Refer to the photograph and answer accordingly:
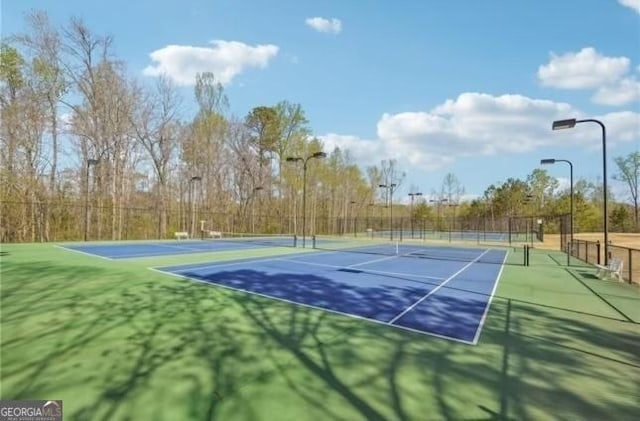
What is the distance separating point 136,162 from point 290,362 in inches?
1174

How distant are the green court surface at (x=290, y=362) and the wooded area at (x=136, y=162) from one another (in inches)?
685

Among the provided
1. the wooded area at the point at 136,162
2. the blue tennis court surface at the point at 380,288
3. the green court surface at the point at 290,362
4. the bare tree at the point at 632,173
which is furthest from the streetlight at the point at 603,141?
the bare tree at the point at 632,173

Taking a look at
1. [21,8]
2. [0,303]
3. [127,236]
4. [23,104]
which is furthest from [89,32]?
[0,303]

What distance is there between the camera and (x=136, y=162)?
29.3 metres

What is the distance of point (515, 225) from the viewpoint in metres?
47.9

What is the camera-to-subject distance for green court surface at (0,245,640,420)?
310cm

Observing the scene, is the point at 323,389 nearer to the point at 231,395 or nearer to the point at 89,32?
the point at 231,395

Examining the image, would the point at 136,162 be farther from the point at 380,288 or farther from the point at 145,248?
the point at 380,288

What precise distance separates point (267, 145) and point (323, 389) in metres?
37.0

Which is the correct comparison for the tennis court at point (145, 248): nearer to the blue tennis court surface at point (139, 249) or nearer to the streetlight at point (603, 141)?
the blue tennis court surface at point (139, 249)

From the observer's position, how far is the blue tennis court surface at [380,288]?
602 cm

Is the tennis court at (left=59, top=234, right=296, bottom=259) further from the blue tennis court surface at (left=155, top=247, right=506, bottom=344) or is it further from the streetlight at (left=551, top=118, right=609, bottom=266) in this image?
the streetlight at (left=551, top=118, right=609, bottom=266)

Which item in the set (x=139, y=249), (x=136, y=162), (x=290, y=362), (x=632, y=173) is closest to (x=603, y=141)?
(x=290, y=362)

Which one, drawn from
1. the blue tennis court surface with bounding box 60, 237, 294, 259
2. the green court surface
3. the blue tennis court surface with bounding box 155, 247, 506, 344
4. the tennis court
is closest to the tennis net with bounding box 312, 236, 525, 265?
the blue tennis court surface with bounding box 155, 247, 506, 344
